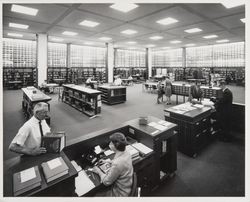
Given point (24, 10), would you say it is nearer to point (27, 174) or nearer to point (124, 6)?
point (124, 6)

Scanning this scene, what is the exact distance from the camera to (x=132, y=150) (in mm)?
2148

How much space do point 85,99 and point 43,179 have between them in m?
5.21

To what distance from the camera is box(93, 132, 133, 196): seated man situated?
156cm

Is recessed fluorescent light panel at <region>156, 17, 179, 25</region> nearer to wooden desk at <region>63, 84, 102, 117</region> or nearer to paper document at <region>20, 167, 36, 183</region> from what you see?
wooden desk at <region>63, 84, 102, 117</region>

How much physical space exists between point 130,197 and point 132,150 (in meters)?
0.67

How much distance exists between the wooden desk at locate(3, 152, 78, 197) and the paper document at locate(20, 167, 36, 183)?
67 millimetres

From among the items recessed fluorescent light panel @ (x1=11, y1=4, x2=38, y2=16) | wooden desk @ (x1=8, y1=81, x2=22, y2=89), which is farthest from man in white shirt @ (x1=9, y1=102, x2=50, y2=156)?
wooden desk @ (x1=8, y1=81, x2=22, y2=89)

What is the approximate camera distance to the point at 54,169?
60.4 inches

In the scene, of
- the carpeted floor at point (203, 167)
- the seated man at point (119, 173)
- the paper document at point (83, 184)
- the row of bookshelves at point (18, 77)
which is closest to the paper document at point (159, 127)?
the carpeted floor at point (203, 167)

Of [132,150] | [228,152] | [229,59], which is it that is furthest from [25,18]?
[229,59]

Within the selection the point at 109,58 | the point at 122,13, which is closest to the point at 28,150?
the point at 122,13

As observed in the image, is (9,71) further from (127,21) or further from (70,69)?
(127,21)

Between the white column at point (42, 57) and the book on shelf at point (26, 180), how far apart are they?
9.87m

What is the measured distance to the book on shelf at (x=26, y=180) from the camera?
51.7 inches
